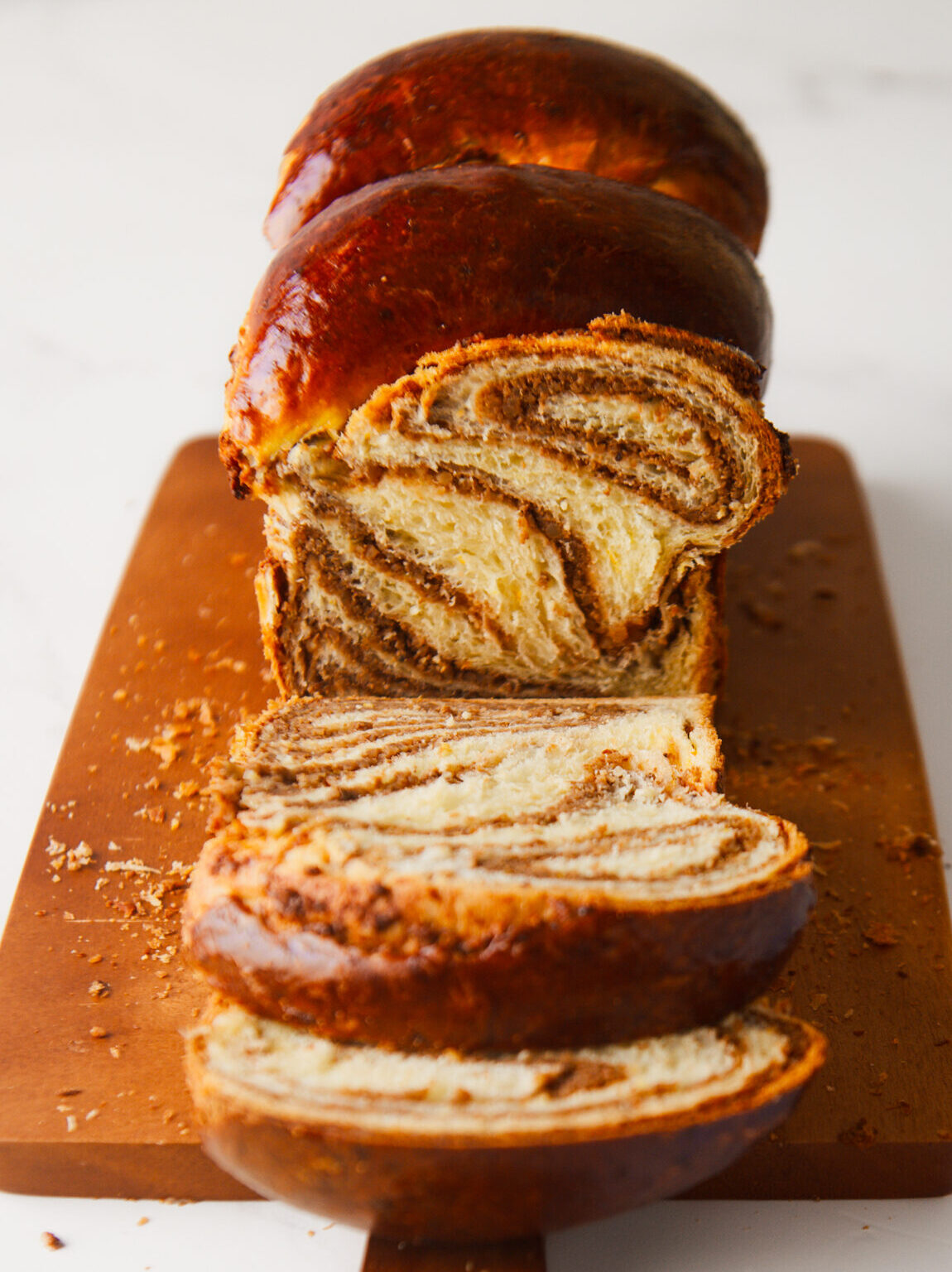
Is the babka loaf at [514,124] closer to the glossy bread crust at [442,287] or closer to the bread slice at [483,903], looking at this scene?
the glossy bread crust at [442,287]

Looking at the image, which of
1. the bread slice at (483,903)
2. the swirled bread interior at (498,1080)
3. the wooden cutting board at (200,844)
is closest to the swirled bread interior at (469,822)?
the bread slice at (483,903)

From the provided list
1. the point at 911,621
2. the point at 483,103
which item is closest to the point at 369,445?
the point at 483,103

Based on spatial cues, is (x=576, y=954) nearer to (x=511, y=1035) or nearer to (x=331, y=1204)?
(x=511, y=1035)

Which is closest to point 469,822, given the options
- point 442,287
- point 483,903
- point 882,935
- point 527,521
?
point 483,903

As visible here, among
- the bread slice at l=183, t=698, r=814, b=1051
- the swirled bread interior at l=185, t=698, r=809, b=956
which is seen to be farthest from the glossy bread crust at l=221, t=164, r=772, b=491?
the bread slice at l=183, t=698, r=814, b=1051

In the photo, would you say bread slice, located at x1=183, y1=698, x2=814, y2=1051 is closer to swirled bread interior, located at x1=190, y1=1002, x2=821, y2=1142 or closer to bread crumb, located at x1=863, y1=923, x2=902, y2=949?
swirled bread interior, located at x1=190, y1=1002, x2=821, y2=1142

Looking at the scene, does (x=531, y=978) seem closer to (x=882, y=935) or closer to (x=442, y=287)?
(x=882, y=935)

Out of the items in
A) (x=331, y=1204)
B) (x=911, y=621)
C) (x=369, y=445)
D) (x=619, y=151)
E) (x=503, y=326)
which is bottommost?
(x=331, y=1204)
